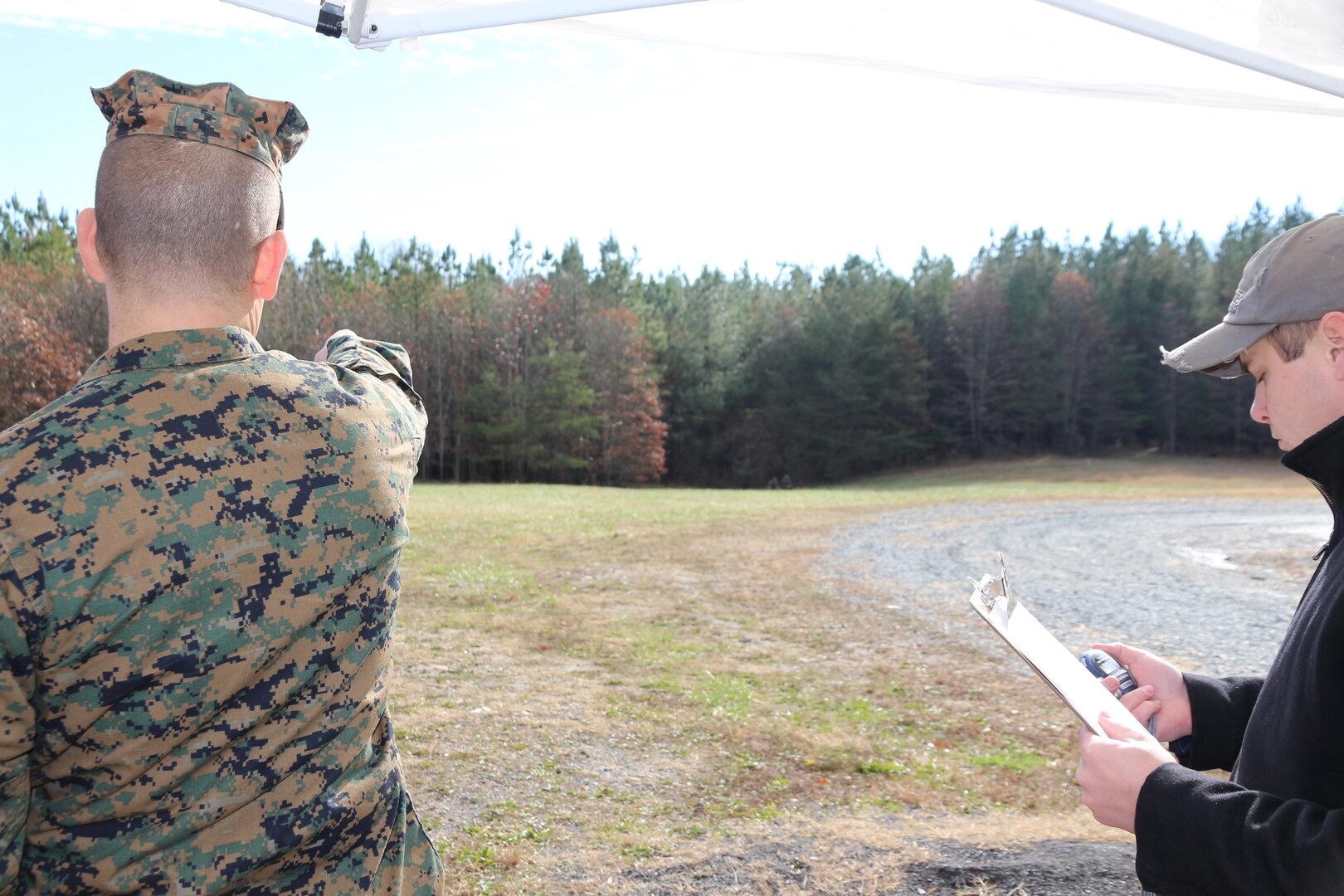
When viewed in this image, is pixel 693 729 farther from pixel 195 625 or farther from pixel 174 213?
pixel 174 213

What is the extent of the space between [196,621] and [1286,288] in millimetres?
1803

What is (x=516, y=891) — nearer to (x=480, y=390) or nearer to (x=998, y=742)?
(x=998, y=742)

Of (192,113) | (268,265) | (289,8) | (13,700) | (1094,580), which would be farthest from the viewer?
(1094,580)

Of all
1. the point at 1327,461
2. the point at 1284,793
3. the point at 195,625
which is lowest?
the point at 1284,793

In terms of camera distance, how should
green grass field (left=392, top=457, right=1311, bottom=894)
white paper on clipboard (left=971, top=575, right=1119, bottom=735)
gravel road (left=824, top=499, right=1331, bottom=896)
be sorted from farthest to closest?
green grass field (left=392, top=457, right=1311, bottom=894) < gravel road (left=824, top=499, right=1331, bottom=896) < white paper on clipboard (left=971, top=575, right=1119, bottom=735)

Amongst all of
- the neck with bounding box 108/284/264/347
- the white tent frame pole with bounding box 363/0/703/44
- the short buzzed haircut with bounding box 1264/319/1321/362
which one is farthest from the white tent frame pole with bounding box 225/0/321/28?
the short buzzed haircut with bounding box 1264/319/1321/362

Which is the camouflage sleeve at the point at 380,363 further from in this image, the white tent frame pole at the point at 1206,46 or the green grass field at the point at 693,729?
the green grass field at the point at 693,729

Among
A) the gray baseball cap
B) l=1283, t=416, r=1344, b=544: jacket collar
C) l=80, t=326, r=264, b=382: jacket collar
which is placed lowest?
l=1283, t=416, r=1344, b=544: jacket collar

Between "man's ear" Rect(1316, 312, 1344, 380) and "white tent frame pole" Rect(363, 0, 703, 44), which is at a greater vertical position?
"white tent frame pole" Rect(363, 0, 703, 44)

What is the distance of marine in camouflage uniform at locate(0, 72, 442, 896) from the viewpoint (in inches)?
50.3

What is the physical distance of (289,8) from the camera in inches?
107

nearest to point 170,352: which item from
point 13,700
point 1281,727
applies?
point 13,700

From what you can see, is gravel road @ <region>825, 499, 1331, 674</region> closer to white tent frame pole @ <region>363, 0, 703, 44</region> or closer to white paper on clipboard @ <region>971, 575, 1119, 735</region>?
white paper on clipboard @ <region>971, 575, 1119, 735</region>

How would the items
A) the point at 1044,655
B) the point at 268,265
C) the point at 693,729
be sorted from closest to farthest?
the point at 268,265, the point at 1044,655, the point at 693,729
